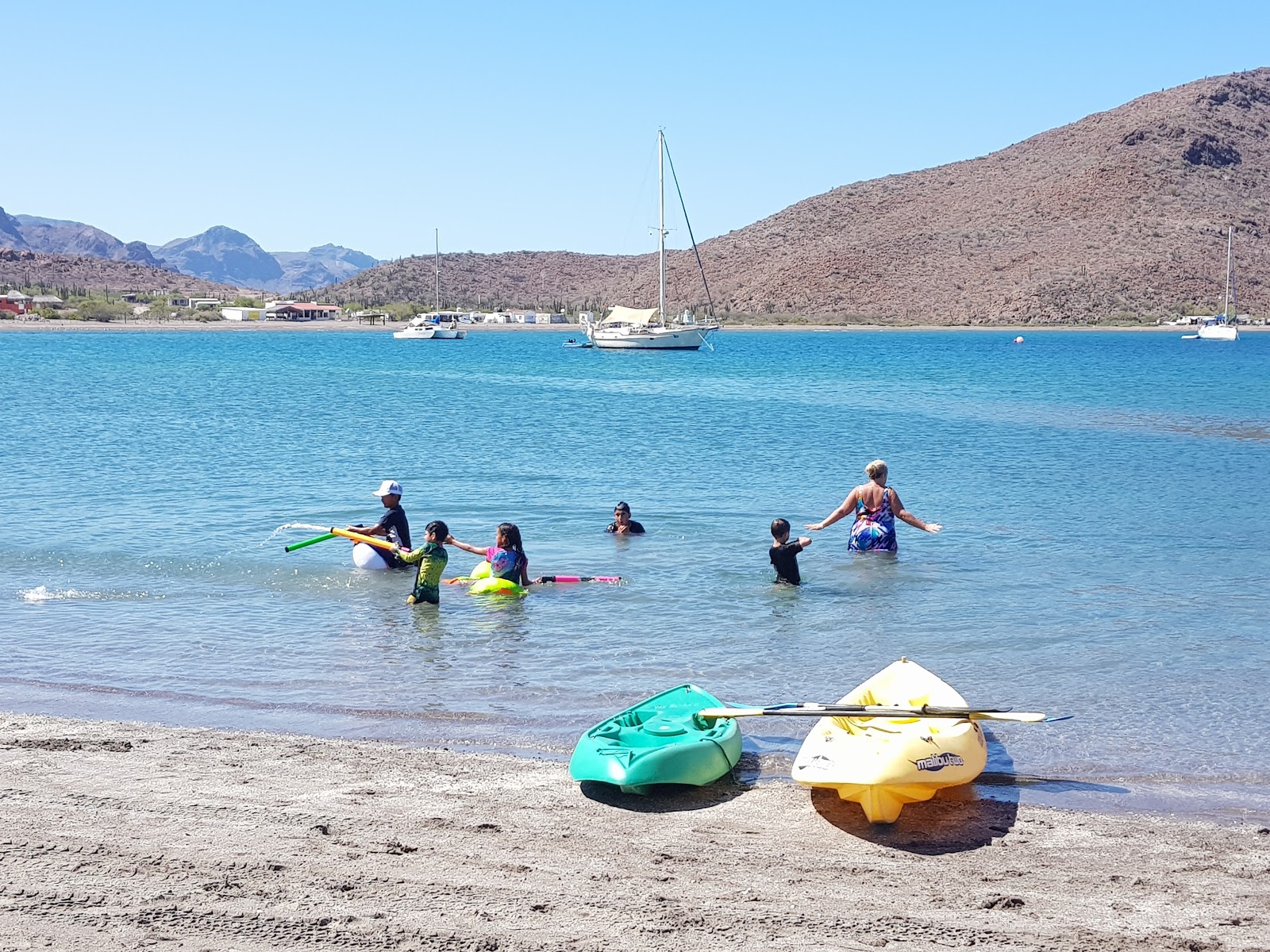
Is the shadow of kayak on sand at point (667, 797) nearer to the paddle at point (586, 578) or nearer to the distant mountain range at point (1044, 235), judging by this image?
the paddle at point (586, 578)

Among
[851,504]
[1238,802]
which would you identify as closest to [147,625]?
[851,504]

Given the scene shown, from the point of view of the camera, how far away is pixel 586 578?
44.2 ft

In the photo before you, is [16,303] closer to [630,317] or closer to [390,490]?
[630,317]

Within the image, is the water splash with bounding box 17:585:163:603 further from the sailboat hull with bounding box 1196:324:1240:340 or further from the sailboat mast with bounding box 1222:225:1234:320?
the sailboat hull with bounding box 1196:324:1240:340

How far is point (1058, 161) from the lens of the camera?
12912 cm

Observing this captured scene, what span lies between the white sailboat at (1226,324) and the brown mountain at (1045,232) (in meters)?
1.69

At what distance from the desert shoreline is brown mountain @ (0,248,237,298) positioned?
41.3 meters

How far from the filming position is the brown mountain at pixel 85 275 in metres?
176

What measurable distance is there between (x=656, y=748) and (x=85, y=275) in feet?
647

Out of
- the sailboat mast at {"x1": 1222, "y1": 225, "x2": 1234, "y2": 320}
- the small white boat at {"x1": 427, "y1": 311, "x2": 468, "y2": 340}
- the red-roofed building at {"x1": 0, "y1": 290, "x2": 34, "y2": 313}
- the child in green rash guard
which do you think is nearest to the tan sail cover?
the small white boat at {"x1": 427, "y1": 311, "x2": 468, "y2": 340}

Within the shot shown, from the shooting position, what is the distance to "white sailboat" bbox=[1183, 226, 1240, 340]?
9375 centimetres

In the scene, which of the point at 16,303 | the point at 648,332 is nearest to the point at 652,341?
the point at 648,332

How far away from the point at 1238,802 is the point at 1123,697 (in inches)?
87.6

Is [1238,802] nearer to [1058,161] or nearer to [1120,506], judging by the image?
[1120,506]
